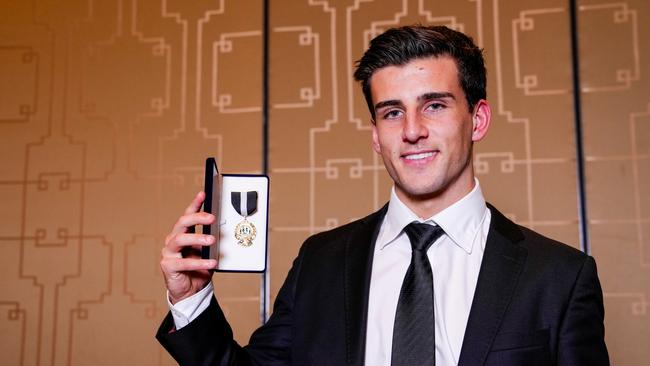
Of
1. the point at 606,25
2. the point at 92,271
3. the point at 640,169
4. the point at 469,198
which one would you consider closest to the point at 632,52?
the point at 606,25

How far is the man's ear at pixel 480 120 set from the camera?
5.34ft

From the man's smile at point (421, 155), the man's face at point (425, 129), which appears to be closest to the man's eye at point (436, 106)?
the man's face at point (425, 129)

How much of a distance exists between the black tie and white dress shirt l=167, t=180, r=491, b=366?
34 millimetres

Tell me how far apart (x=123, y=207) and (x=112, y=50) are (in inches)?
28.5

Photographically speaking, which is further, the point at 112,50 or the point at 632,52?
the point at 112,50

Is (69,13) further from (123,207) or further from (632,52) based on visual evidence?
(632,52)

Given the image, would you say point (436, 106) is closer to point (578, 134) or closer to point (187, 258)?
point (187, 258)

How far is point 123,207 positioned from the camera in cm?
290

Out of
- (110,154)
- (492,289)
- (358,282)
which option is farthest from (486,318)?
(110,154)

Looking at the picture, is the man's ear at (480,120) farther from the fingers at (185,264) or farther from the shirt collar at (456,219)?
the fingers at (185,264)

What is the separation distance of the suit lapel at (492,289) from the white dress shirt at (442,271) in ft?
0.17

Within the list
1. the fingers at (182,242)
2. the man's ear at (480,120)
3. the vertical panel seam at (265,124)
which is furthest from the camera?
the vertical panel seam at (265,124)

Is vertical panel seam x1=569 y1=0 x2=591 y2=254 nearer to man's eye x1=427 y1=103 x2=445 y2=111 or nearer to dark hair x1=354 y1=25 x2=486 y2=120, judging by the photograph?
dark hair x1=354 y1=25 x2=486 y2=120

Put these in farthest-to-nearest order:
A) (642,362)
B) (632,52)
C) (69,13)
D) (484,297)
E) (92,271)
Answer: (69,13) < (92,271) < (632,52) < (642,362) < (484,297)
